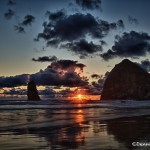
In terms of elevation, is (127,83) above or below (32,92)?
above

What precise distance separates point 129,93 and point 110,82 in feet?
59.2

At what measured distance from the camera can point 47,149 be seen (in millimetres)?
13086

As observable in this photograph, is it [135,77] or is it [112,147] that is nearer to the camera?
[112,147]

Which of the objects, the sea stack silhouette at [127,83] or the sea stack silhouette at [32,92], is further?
the sea stack silhouette at [127,83]

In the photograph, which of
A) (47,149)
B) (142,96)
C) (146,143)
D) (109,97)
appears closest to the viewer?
(47,149)

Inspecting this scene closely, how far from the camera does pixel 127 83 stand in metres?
174

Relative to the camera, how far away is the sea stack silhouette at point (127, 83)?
165m

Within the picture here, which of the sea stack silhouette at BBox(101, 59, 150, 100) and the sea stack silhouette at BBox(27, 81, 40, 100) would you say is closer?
the sea stack silhouette at BBox(27, 81, 40, 100)

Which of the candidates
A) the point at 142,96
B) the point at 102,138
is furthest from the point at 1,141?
the point at 142,96

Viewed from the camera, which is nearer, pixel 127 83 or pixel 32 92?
pixel 32 92

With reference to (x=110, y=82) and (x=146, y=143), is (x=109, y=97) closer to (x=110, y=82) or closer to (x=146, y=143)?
(x=110, y=82)

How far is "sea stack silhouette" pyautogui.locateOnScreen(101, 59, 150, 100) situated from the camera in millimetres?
165000

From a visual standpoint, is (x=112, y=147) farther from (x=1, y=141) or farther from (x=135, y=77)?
(x=135, y=77)

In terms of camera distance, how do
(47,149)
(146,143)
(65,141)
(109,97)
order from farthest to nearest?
(109,97) → (65,141) → (146,143) → (47,149)
